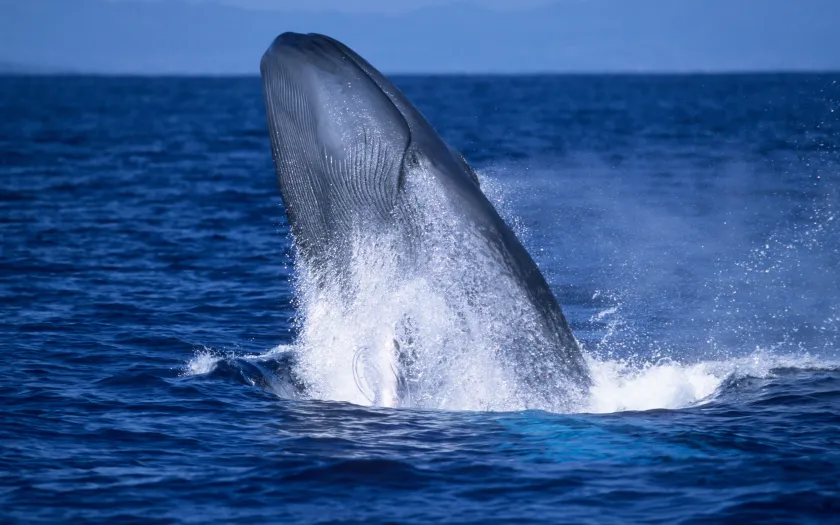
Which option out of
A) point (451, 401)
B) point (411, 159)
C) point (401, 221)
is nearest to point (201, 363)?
point (451, 401)

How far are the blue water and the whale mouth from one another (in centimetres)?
213

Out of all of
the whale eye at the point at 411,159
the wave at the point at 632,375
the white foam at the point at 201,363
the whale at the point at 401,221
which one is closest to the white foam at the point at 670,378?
the wave at the point at 632,375

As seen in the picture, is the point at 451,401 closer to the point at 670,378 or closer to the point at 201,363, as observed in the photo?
the point at 670,378

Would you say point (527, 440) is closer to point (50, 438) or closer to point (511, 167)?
point (50, 438)

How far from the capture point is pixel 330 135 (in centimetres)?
991

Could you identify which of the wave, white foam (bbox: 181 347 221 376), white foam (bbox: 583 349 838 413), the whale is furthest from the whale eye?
white foam (bbox: 181 347 221 376)

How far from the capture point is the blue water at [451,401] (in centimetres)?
938

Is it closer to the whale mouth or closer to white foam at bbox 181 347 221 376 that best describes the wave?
white foam at bbox 181 347 221 376

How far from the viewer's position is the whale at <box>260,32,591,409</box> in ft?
32.5

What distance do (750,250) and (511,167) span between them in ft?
58.5

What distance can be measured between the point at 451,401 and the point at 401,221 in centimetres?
211

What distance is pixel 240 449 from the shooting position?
34.7 feet

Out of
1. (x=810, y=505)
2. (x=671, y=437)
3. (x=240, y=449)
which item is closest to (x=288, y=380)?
(x=240, y=449)

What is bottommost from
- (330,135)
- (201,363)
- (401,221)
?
(201,363)
